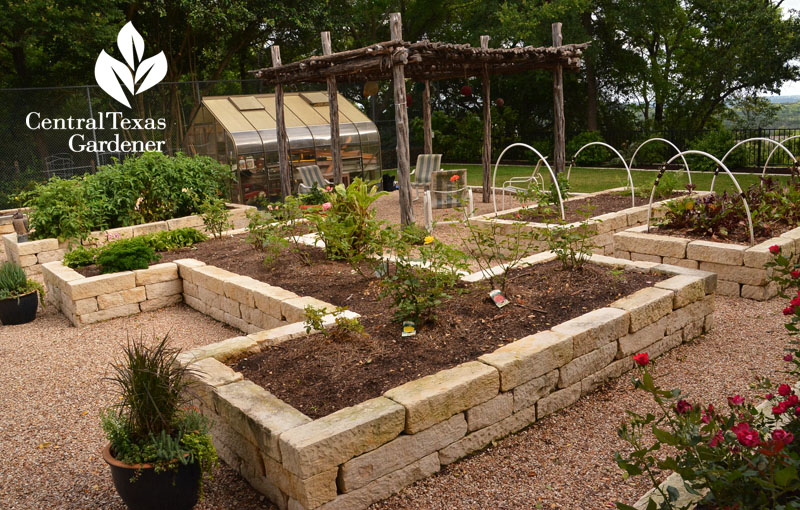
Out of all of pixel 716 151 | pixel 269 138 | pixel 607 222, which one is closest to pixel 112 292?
pixel 607 222

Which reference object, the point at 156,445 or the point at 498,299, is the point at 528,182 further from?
the point at 156,445

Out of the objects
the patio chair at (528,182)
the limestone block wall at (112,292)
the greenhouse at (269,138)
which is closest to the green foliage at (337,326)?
the limestone block wall at (112,292)

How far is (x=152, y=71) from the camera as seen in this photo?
1778cm

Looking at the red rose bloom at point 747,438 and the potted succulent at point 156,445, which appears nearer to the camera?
the red rose bloom at point 747,438

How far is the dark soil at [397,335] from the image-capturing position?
144 inches

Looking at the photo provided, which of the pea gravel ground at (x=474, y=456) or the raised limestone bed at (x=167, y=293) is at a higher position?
the raised limestone bed at (x=167, y=293)

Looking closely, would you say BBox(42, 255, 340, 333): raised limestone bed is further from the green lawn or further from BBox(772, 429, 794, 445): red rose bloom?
the green lawn

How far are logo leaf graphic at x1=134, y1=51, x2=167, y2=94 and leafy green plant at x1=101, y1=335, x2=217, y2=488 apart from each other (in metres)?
14.9

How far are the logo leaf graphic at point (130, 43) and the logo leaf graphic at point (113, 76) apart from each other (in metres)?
0.27

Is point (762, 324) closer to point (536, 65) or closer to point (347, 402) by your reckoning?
point (347, 402)

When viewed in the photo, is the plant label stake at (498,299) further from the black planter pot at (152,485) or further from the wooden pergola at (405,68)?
the wooden pergola at (405,68)

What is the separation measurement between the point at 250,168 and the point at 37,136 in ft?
17.3

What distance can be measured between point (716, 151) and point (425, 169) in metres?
7.68

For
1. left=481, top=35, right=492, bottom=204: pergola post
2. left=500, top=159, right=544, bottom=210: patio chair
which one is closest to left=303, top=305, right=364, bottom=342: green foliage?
left=500, top=159, right=544, bottom=210: patio chair
